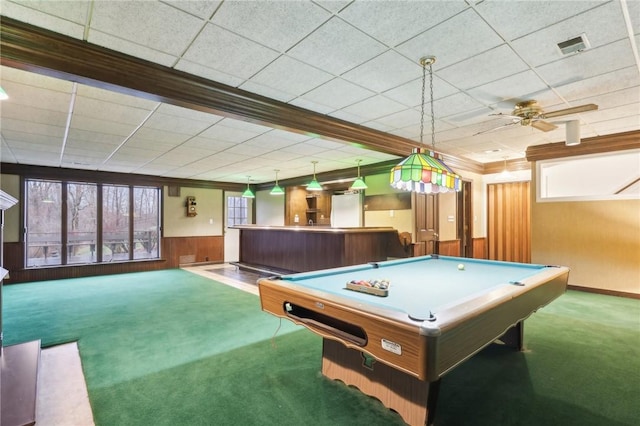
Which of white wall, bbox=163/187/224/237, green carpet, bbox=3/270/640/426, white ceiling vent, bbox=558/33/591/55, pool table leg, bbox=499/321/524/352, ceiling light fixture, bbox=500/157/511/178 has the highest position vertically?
white ceiling vent, bbox=558/33/591/55

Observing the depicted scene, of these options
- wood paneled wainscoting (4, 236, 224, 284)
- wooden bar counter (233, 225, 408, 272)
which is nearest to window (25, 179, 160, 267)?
wood paneled wainscoting (4, 236, 224, 284)

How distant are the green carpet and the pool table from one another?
0.60 feet

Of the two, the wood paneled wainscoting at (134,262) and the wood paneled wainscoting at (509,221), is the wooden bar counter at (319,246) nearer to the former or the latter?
the wood paneled wainscoting at (134,262)

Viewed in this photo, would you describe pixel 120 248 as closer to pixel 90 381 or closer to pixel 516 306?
pixel 90 381

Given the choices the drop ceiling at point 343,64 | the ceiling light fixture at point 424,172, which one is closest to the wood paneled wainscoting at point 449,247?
the drop ceiling at point 343,64

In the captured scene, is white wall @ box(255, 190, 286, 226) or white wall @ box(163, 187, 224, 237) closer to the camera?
white wall @ box(163, 187, 224, 237)

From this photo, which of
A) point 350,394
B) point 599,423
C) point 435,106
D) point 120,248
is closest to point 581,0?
point 435,106

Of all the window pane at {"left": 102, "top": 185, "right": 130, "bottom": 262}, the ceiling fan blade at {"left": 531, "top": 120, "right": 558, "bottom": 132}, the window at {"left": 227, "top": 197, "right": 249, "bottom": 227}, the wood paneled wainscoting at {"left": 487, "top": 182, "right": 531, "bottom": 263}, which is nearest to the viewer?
the ceiling fan blade at {"left": 531, "top": 120, "right": 558, "bottom": 132}

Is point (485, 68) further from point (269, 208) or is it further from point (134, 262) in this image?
point (134, 262)

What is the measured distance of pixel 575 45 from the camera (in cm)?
230

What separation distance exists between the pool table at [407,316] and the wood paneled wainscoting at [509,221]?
492cm

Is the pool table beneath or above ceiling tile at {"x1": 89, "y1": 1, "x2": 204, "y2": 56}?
beneath

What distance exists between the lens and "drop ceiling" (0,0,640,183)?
1943 mm

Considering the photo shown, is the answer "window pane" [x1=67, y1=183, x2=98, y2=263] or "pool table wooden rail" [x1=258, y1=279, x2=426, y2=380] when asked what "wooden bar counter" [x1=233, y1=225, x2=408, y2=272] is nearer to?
"pool table wooden rail" [x1=258, y1=279, x2=426, y2=380]
